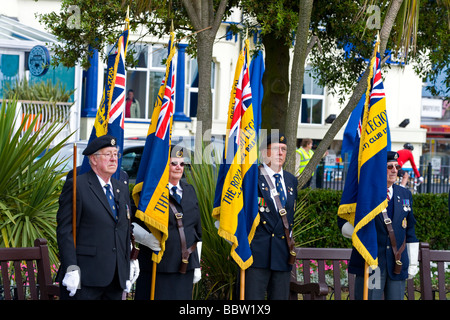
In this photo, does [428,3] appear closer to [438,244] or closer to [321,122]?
[438,244]

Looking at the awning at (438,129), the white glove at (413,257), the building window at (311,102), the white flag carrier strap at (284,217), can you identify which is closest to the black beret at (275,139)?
the white flag carrier strap at (284,217)

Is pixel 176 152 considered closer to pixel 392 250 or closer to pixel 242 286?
pixel 242 286

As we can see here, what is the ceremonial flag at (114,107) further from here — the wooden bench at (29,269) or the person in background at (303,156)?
the person in background at (303,156)

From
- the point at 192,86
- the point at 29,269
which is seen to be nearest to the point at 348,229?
the point at 29,269

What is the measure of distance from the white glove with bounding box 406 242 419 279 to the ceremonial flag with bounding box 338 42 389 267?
17.4 inches

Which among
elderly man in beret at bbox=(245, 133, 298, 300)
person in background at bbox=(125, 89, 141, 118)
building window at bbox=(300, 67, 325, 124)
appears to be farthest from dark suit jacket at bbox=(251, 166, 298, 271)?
building window at bbox=(300, 67, 325, 124)

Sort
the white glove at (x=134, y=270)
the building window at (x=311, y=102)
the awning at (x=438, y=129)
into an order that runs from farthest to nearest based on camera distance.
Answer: the awning at (x=438, y=129) → the building window at (x=311, y=102) → the white glove at (x=134, y=270)

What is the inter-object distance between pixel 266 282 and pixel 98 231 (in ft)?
5.06

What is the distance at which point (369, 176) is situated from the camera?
19.4 ft

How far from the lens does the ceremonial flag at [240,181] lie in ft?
19.4

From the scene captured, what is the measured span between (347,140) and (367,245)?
2.07 meters

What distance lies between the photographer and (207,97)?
850cm

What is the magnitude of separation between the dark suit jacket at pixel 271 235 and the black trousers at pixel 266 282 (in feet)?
0.19

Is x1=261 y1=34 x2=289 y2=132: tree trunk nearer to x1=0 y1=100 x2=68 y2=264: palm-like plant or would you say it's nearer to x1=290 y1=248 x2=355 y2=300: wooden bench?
x1=0 y1=100 x2=68 y2=264: palm-like plant
